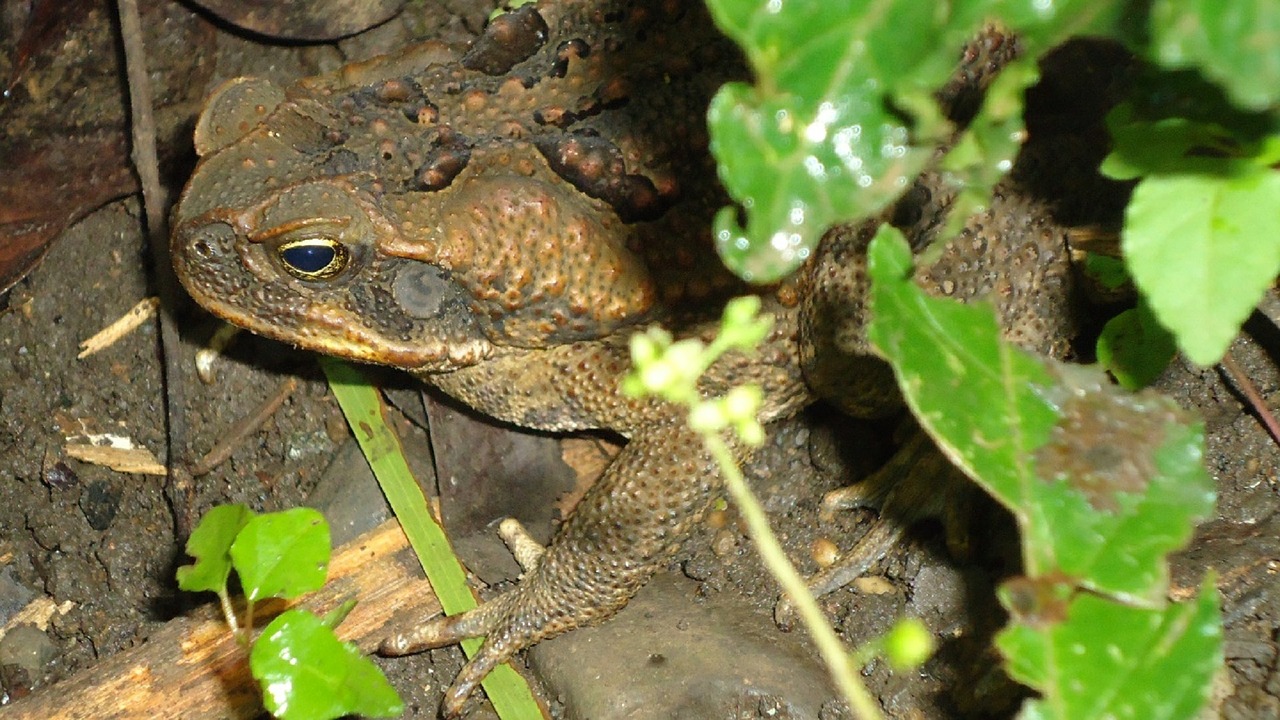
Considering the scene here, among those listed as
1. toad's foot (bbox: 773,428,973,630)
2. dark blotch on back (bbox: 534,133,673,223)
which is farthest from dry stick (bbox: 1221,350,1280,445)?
dark blotch on back (bbox: 534,133,673,223)

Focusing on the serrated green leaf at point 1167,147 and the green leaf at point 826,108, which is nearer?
the green leaf at point 826,108

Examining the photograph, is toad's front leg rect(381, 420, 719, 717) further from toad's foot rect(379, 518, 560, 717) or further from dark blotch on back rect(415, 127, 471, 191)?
dark blotch on back rect(415, 127, 471, 191)

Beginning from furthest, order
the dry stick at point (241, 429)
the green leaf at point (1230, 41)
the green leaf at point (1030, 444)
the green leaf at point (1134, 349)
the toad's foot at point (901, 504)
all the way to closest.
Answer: the dry stick at point (241, 429), the toad's foot at point (901, 504), the green leaf at point (1134, 349), the green leaf at point (1030, 444), the green leaf at point (1230, 41)

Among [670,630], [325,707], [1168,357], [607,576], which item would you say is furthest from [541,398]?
[1168,357]

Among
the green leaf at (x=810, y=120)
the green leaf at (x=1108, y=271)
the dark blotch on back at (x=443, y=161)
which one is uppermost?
the green leaf at (x=810, y=120)

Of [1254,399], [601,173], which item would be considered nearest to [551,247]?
[601,173]

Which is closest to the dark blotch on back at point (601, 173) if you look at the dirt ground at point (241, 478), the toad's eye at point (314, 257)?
the toad's eye at point (314, 257)

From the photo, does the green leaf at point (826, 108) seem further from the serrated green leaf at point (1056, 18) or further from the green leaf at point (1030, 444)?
the green leaf at point (1030, 444)

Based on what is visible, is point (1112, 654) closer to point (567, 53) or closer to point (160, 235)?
point (567, 53)
